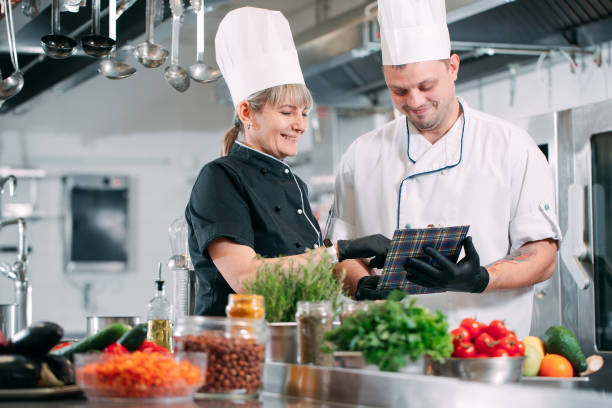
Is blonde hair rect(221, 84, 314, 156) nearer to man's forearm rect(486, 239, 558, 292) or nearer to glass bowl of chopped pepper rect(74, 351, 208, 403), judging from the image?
man's forearm rect(486, 239, 558, 292)

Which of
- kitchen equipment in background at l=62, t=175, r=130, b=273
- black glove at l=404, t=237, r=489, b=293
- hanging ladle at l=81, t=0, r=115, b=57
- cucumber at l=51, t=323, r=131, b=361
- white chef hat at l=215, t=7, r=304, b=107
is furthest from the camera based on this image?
kitchen equipment in background at l=62, t=175, r=130, b=273

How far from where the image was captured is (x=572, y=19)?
149 inches

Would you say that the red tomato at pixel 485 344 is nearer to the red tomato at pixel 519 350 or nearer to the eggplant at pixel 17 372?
the red tomato at pixel 519 350

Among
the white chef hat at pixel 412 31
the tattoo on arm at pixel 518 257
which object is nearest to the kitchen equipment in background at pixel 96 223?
Result: the white chef hat at pixel 412 31

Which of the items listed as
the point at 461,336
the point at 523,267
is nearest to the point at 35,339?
the point at 461,336

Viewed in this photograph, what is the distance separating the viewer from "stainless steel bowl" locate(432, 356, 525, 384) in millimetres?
1333

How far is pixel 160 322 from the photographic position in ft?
7.12

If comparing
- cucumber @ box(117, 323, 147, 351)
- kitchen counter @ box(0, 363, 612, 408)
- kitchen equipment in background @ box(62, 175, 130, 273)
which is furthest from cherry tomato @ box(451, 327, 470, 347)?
kitchen equipment in background @ box(62, 175, 130, 273)

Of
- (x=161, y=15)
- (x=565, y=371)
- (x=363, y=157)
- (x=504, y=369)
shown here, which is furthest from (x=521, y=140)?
(x=161, y=15)

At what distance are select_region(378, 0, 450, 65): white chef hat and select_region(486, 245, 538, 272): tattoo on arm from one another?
63 centimetres

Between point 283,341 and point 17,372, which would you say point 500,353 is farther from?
point 17,372

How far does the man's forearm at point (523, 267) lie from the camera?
2.20 m

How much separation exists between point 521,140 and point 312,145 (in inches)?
145

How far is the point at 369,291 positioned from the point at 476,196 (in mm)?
540
